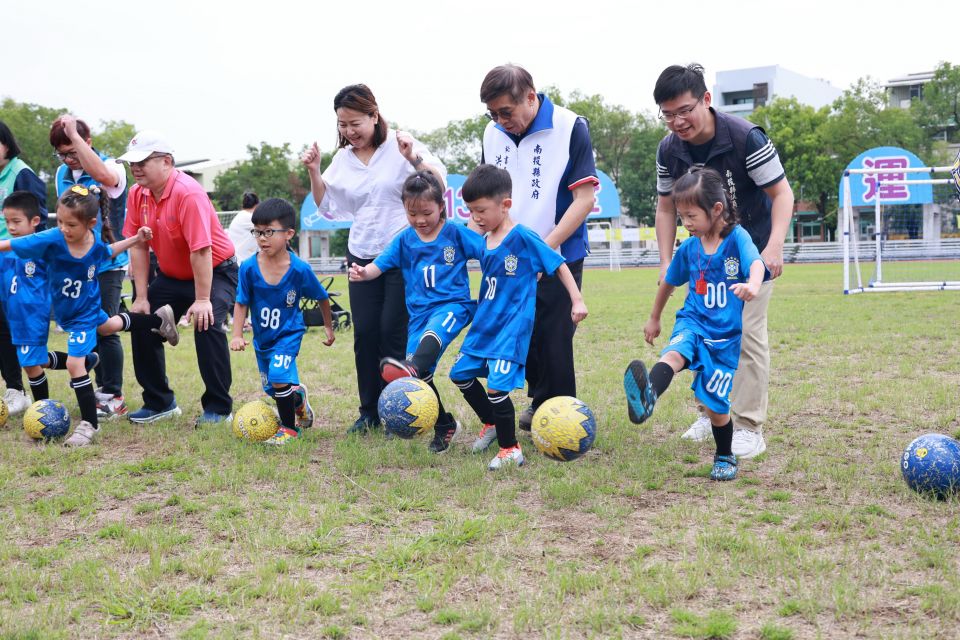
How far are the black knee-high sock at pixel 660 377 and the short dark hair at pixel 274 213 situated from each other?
278 centimetres

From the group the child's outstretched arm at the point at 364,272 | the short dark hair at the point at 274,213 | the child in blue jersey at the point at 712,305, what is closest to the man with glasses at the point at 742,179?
the child in blue jersey at the point at 712,305

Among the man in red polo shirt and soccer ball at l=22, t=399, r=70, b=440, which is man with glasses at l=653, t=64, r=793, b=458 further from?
soccer ball at l=22, t=399, r=70, b=440

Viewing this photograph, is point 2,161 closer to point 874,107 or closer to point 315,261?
point 315,261

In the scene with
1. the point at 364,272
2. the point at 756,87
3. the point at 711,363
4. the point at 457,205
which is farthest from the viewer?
the point at 756,87

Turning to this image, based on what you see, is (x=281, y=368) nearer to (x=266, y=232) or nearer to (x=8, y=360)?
(x=266, y=232)

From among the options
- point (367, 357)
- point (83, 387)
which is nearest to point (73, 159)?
point (83, 387)

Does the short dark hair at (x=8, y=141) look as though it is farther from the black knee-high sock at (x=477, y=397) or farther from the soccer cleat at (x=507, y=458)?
the soccer cleat at (x=507, y=458)

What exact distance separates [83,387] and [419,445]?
8.71ft

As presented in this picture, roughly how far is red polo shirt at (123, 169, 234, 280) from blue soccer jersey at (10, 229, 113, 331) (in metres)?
0.49

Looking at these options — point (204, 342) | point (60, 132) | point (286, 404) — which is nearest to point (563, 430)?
point (286, 404)

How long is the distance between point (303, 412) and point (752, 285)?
3.70 m

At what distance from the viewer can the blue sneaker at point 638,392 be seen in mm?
4355

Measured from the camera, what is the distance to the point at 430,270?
549 cm

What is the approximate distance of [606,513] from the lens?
420 centimetres
